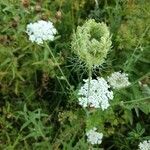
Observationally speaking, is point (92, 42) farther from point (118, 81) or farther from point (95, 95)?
point (118, 81)

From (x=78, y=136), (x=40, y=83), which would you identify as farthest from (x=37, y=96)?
(x=78, y=136)

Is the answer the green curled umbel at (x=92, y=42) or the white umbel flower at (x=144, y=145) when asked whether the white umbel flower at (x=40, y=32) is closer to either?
the green curled umbel at (x=92, y=42)

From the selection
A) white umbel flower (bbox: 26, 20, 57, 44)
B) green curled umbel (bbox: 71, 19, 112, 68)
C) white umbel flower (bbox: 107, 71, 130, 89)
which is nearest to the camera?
green curled umbel (bbox: 71, 19, 112, 68)

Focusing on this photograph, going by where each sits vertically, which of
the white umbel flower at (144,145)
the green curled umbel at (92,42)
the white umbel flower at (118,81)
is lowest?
the white umbel flower at (144,145)

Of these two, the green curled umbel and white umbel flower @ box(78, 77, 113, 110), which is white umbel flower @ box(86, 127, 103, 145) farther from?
the green curled umbel

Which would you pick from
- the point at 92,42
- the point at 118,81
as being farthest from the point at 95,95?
the point at 92,42

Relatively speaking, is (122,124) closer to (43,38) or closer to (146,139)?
(146,139)

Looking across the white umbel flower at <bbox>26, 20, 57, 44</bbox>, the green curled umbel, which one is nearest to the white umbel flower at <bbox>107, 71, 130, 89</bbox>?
the white umbel flower at <bbox>26, 20, 57, 44</bbox>

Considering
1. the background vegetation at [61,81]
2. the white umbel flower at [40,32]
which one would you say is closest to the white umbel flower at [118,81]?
the background vegetation at [61,81]
